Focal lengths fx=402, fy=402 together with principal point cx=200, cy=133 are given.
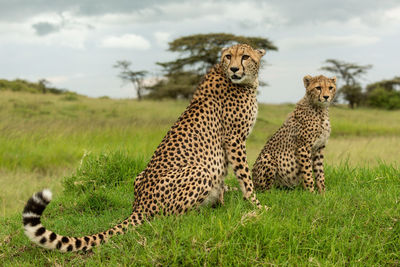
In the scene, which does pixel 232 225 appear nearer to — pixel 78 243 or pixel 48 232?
pixel 78 243

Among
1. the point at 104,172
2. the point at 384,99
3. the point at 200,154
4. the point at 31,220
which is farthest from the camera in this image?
the point at 384,99

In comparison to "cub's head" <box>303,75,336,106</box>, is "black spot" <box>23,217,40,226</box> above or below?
below

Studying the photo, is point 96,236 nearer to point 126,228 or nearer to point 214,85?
point 126,228

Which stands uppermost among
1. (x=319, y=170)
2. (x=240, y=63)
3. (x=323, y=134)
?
(x=240, y=63)

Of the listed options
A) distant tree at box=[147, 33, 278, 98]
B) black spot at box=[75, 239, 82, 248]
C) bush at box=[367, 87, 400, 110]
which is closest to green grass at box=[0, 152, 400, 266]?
black spot at box=[75, 239, 82, 248]

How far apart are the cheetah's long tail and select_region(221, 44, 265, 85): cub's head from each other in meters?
1.28

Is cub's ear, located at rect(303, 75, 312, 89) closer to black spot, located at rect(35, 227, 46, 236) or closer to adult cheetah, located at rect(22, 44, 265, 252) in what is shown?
adult cheetah, located at rect(22, 44, 265, 252)

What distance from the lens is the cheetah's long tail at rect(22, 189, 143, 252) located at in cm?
244

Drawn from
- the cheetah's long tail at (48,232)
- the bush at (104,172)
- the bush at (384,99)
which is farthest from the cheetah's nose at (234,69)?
the bush at (384,99)

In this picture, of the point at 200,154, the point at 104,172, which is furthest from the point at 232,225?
the point at 104,172

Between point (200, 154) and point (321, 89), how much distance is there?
1.45 metres

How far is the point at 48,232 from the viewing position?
2584mm

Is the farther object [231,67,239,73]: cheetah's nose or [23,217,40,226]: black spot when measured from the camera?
[231,67,239,73]: cheetah's nose

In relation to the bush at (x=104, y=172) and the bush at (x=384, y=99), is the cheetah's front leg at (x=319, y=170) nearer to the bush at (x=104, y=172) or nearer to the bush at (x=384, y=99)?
the bush at (x=104, y=172)
